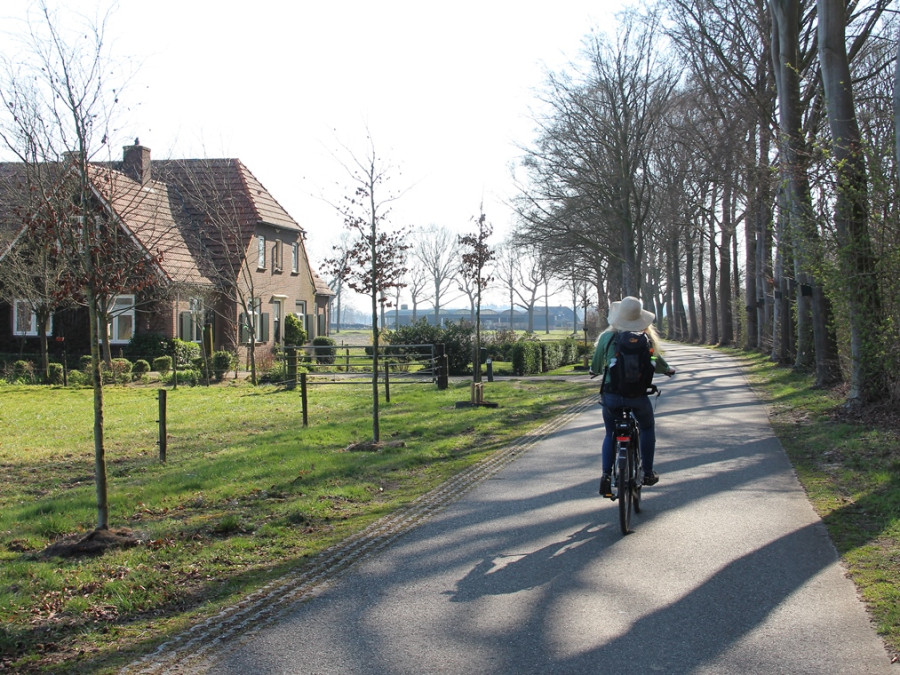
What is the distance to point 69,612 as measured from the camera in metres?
5.04

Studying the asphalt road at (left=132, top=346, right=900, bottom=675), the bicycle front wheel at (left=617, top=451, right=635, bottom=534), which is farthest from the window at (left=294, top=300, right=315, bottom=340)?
the bicycle front wheel at (left=617, top=451, right=635, bottom=534)

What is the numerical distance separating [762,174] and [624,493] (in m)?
16.2

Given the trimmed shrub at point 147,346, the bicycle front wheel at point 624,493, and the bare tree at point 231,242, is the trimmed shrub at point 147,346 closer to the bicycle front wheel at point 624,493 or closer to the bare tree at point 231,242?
the bare tree at point 231,242

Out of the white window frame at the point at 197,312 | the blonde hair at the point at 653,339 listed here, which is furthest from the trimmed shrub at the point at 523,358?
the blonde hair at the point at 653,339

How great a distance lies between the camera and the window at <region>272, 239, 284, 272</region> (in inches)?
1471

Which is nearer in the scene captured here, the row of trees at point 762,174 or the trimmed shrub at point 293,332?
the row of trees at point 762,174

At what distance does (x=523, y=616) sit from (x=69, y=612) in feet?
9.25

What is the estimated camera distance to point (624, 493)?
21.4 feet

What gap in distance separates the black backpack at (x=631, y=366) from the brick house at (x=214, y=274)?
1802 centimetres

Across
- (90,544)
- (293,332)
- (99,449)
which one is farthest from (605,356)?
(293,332)

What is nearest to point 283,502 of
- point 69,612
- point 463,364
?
point 69,612

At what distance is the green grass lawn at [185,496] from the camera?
4973 mm

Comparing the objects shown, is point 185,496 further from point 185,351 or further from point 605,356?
point 185,351

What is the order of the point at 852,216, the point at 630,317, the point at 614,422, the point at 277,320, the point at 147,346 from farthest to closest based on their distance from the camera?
the point at 277,320, the point at 147,346, the point at 852,216, the point at 630,317, the point at 614,422
